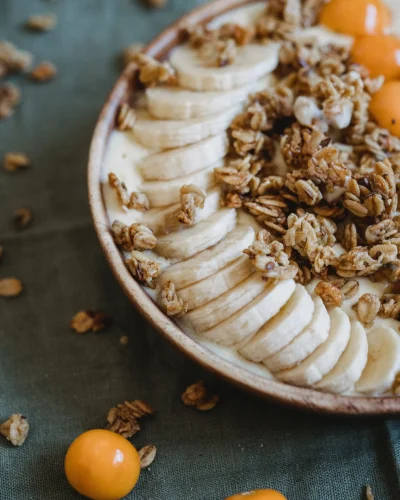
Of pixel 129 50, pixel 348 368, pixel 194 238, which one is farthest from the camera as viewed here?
pixel 129 50

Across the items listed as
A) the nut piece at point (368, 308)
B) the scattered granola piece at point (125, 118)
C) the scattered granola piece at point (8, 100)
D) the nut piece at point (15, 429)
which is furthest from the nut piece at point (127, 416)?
the scattered granola piece at point (8, 100)

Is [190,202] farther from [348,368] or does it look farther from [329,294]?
[348,368]

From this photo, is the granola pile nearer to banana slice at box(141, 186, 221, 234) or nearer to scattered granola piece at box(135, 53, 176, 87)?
banana slice at box(141, 186, 221, 234)

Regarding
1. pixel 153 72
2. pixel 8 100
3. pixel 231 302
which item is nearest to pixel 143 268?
pixel 231 302

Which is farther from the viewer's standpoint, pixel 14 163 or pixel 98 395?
pixel 14 163

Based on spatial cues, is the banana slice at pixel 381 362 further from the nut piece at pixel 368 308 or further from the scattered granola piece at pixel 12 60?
the scattered granola piece at pixel 12 60

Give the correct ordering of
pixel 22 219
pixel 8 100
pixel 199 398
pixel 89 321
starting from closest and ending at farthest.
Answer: pixel 199 398
pixel 89 321
pixel 22 219
pixel 8 100
